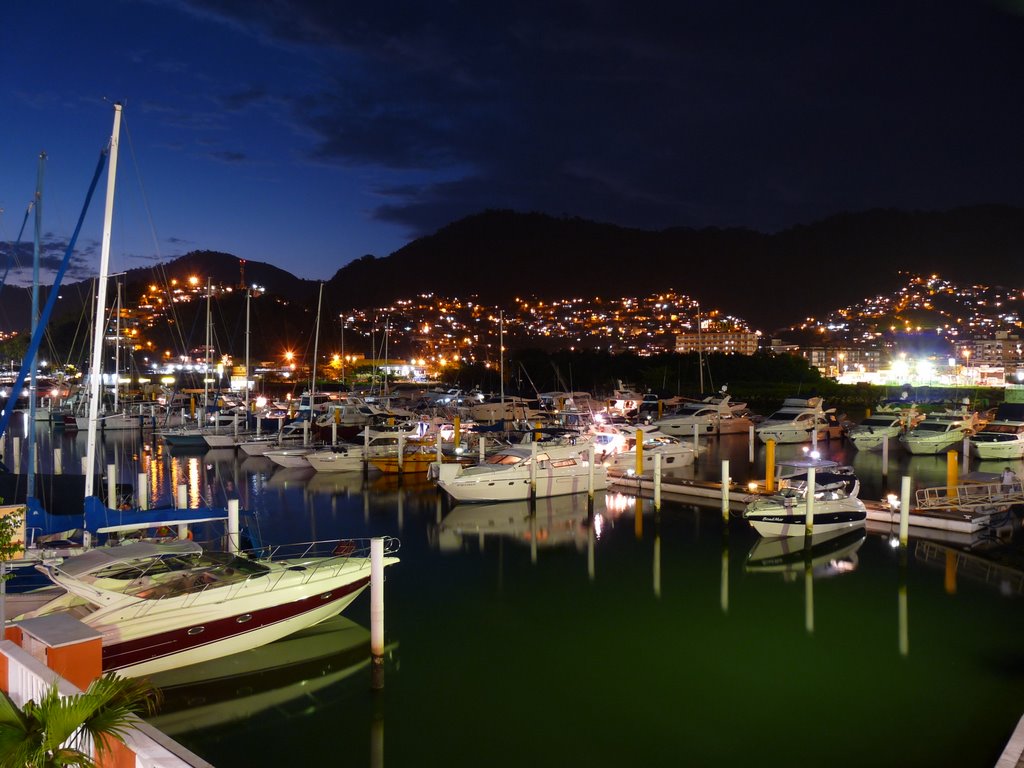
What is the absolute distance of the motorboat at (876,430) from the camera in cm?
4219

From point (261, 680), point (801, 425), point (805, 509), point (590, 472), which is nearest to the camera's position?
point (261, 680)

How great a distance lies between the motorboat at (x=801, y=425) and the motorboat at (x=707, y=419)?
2005 millimetres

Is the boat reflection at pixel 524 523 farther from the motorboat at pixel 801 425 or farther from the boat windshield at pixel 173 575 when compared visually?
the motorboat at pixel 801 425

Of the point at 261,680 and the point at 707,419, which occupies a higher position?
the point at 707,419

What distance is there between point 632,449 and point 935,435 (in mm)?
18286

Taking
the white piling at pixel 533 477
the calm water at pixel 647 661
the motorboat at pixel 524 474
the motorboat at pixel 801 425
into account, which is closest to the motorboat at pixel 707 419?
the motorboat at pixel 801 425

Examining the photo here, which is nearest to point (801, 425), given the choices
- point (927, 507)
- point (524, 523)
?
point (927, 507)

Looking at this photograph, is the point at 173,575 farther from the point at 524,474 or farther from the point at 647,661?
the point at 524,474

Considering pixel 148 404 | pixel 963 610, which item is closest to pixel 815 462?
pixel 963 610

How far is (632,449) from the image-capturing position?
34000 millimetres

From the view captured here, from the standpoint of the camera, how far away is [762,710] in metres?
12.2

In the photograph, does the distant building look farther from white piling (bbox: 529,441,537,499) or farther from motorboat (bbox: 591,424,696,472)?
white piling (bbox: 529,441,537,499)

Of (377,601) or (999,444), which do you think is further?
(999,444)

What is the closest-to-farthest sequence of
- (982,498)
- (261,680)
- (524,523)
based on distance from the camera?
(261,680) → (982,498) → (524,523)
